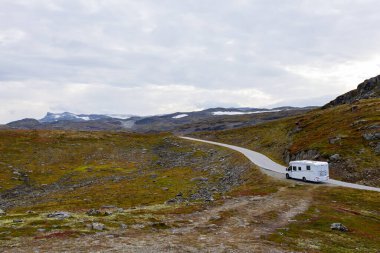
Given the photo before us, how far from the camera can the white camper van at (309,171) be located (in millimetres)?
64375

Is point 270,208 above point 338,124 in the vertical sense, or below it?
below

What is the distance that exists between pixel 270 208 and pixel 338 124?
216 feet

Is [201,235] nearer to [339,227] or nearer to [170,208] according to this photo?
[170,208]

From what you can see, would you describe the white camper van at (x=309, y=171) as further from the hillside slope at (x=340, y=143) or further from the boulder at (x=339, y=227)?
the boulder at (x=339, y=227)

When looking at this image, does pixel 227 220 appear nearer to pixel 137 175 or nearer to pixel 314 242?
pixel 314 242

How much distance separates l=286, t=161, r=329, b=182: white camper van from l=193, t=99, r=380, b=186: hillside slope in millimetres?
7748

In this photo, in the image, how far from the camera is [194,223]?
124 ft

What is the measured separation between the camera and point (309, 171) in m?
65.7

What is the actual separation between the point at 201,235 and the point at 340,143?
6227cm

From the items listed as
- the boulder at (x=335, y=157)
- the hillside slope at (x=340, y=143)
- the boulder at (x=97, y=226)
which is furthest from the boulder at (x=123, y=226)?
the boulder at (x=335, y=157)

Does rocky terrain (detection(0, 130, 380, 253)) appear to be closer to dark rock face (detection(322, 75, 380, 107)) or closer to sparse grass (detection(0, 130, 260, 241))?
sparse grass (detection(0, 130, 260, 241))

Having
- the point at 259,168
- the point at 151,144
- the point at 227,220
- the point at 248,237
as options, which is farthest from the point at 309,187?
the point at 151,144

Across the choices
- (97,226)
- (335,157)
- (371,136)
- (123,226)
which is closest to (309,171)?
(335,157)

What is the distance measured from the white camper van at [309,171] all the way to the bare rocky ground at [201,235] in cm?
1826
